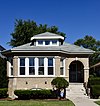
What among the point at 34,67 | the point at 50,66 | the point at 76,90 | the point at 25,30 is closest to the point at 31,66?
the point at 34,67

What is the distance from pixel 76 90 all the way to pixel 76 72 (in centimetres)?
469

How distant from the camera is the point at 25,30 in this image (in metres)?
54.1

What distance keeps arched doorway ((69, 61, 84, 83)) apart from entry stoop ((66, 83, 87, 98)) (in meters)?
2.97

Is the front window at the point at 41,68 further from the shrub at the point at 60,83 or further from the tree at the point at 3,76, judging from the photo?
the tree at the point at 3,76

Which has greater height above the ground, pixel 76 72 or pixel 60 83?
pixel 76 72

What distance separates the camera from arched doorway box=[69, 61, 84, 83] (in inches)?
1257

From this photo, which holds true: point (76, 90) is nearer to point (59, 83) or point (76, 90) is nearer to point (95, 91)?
point (95, 91)

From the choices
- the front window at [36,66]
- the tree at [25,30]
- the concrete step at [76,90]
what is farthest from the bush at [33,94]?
the tree at [25,30]

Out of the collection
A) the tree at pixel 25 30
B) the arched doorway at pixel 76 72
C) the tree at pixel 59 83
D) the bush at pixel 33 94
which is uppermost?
the tree at pixel 25 30

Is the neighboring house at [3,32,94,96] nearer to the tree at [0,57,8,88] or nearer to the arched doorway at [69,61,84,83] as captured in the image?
the tree at [0,57,8,88]

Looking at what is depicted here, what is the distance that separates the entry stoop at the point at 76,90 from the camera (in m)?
26.5

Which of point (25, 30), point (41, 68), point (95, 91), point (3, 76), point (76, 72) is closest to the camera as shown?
point (95, 91)

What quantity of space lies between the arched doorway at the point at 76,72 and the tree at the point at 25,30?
71.5ft

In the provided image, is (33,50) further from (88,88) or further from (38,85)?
(88,88)
